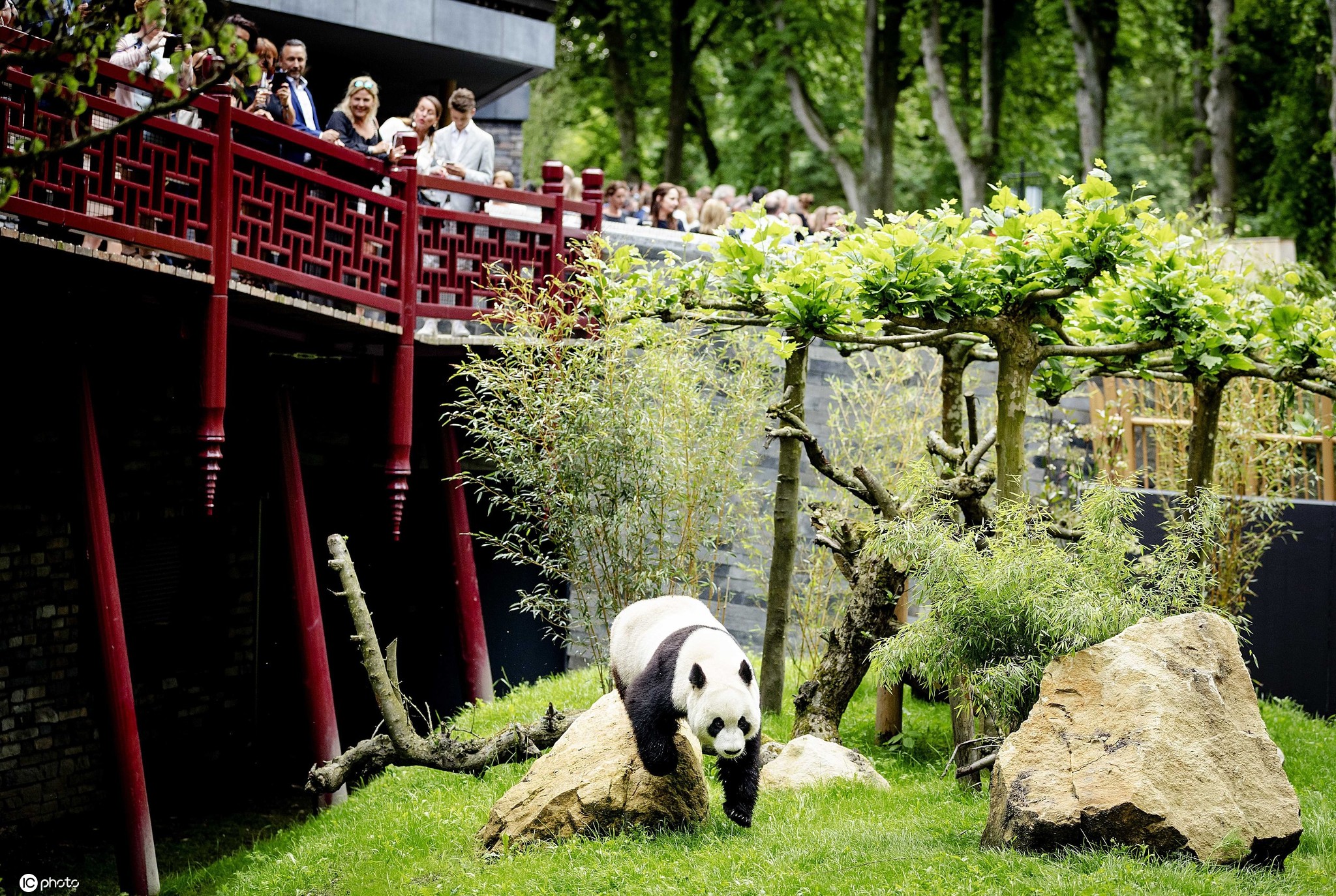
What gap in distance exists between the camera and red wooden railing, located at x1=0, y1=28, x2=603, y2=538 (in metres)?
6.37

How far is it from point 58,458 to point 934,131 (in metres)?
17.9

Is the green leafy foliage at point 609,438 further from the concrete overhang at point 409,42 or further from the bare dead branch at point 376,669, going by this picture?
the concrete overhang at point 409,42

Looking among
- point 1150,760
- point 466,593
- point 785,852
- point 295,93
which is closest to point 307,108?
point 295,93

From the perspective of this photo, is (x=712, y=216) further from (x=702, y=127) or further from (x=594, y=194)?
(x=702, y=127)

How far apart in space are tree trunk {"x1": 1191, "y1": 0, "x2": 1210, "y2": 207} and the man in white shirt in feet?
36.8

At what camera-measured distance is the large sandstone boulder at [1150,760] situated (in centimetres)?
527

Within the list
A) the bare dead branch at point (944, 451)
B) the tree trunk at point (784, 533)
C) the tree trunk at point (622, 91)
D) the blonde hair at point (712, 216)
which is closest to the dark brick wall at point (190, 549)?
the tree trunk at point (784, 533)

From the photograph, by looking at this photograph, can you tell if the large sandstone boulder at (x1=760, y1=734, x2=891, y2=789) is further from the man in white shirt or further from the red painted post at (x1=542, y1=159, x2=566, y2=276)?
the man in white shirt

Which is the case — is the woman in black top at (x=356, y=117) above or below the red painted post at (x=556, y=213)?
above

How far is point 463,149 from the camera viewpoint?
9961mm

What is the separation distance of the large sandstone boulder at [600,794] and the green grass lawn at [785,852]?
0.10 m

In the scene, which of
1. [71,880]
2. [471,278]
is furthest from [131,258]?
[71,880]

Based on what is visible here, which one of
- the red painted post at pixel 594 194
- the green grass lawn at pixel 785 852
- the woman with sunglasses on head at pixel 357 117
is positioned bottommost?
the green grass lawn at pixel 785 852

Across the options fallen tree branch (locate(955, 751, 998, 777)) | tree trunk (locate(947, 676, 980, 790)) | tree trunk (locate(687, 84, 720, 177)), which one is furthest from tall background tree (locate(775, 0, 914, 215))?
fallen tree branch (locate(955, 751, 998, 777))
